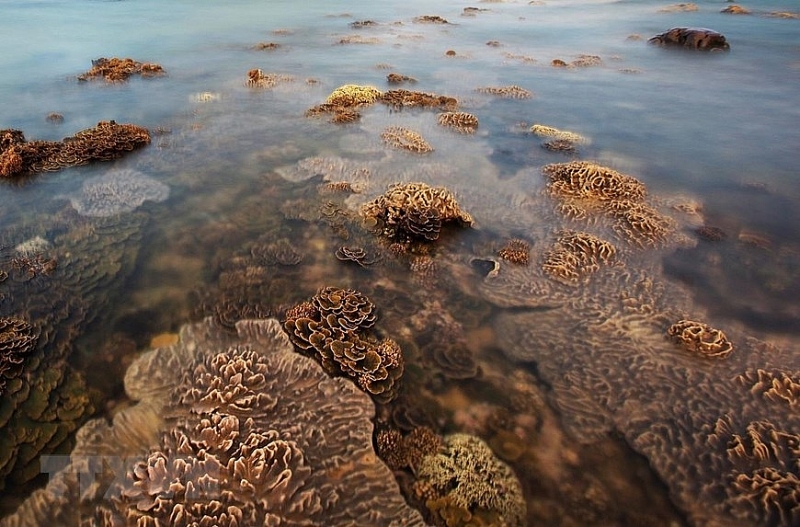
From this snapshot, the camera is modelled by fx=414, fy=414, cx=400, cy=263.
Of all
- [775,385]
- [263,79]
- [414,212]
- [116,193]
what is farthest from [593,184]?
[263,79]

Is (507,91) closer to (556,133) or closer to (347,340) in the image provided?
(556,133)

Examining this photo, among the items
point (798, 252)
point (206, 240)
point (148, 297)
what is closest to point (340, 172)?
point (206, 240)

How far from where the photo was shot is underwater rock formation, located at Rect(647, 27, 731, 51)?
1261 inches

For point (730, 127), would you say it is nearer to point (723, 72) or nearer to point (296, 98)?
point (723, 72)

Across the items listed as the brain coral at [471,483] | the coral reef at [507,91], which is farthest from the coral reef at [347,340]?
the coral reef at [507,91]

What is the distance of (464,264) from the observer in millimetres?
9641

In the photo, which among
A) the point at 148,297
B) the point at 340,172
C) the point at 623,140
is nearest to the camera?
the point at 148,297

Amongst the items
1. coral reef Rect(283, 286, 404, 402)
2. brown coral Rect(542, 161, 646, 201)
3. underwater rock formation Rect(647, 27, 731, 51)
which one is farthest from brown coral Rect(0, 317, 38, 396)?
underwater rock formation Rect(647, 27, 731, 51)

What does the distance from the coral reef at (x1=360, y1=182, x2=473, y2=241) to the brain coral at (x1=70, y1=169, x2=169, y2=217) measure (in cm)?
622

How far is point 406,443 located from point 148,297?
19.9 feet

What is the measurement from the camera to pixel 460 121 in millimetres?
17484

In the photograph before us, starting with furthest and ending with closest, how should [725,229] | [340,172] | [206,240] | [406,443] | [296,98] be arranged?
1. [296,98]
2. [340,172]
3. [725,229]
4. [206,240]
5. [406,443]

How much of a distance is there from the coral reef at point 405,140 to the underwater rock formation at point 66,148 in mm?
8791

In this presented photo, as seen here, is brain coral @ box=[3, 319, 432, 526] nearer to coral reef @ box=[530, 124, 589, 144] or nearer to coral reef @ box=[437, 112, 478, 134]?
coral reef @ box=[437, 112, 478, 134]
